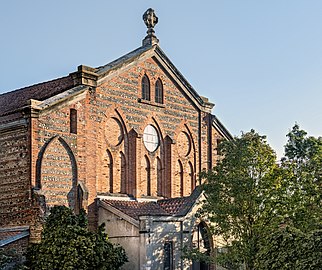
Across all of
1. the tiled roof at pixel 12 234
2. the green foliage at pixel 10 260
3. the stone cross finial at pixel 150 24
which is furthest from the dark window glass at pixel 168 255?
the stone cross finial at pixel 150 24

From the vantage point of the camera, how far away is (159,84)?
37812 millimetres

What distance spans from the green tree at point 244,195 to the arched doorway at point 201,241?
4.59 meters

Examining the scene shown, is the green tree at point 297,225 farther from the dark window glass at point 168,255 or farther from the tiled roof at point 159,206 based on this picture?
the dark window glass at point 168,255

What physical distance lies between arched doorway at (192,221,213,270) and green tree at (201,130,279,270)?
459cm

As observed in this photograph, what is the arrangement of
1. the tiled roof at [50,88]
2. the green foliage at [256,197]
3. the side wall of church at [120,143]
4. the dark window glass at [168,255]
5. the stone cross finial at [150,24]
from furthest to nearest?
1. the stone cross finial at [150,24]
2. the tiled roof at [50,88]
3. the dark window glass at [168,255]
4. the side wall of church at [120,143]
5. the green foliage at [256,197]

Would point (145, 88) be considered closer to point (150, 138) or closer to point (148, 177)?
point (150, 138)

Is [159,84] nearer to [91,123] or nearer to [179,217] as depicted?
[91,123]

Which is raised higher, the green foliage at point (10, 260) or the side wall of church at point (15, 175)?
the side wall of church at point (15, 175)

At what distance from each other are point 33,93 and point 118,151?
577cm

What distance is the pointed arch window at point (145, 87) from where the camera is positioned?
36.4 m

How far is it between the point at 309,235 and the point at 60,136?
13.2 m

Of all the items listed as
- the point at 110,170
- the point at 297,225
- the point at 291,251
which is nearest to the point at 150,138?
the point at 110,170

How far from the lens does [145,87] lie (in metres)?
36.6

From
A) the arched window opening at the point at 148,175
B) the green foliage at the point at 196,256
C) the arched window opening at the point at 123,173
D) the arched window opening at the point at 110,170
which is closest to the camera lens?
the green foliage at the point at 196,256
